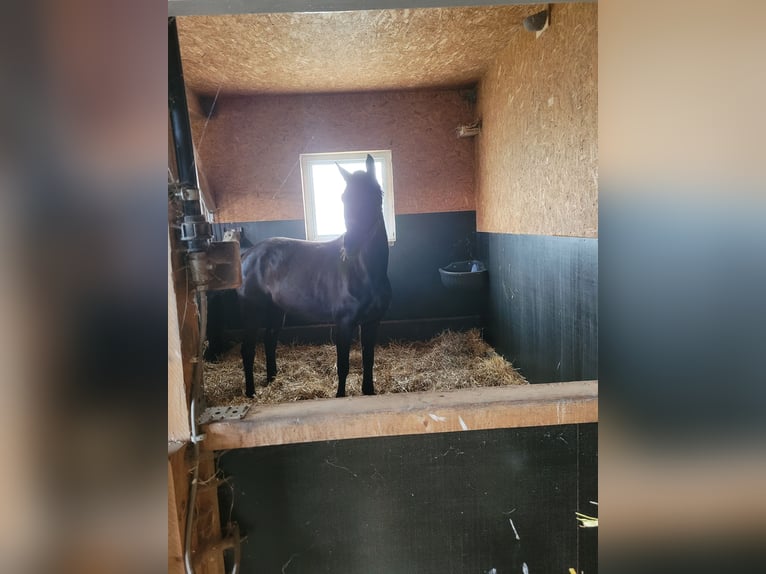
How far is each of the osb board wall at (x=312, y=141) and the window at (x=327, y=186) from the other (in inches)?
2.5

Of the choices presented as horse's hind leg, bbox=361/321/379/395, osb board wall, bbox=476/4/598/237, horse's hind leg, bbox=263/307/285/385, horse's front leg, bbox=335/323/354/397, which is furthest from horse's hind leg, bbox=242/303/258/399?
osb board wall, bbox=476/4/598/237

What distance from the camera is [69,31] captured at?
0.19 m

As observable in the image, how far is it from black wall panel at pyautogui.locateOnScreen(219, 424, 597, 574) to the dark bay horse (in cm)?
121

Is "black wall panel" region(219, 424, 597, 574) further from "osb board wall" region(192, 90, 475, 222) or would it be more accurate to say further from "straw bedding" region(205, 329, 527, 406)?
"osb board wall" region(192, 90, 475, 222)

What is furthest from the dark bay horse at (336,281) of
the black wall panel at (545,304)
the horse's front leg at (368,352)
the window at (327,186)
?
the window at (327,186)

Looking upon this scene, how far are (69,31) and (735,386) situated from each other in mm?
394

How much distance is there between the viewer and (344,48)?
247cm

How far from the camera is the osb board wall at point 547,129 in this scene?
1526 mm

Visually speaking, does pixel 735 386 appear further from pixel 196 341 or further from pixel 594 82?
pixel 594 82

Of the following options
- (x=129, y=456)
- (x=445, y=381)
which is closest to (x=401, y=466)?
(x=129, y=456)

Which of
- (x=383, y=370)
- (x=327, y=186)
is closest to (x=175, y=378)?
(x=383, y=370)

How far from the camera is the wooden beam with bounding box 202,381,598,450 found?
0.75 metres

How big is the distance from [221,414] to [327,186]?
125 inches

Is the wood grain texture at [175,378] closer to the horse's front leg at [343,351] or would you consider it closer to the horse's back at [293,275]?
→ the horse's front leg at [343,351]
